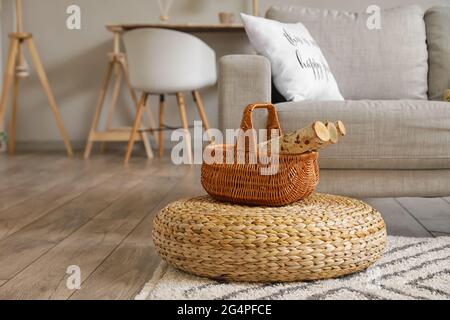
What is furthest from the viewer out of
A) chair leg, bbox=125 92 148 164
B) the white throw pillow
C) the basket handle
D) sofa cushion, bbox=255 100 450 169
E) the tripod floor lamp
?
the tripod floor lamp

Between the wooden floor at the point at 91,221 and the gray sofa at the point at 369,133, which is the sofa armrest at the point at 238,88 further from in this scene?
the wooden floor at the point at 91,221

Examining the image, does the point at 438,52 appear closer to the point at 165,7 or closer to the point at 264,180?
the point at 264,180

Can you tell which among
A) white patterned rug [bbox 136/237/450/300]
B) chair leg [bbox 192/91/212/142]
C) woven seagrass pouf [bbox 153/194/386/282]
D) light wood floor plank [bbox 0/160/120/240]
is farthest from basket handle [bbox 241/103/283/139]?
chair leg [bbox 192/91/212/142]

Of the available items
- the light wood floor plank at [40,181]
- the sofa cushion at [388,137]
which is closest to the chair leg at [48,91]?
the light wood floor plank at [40,181]

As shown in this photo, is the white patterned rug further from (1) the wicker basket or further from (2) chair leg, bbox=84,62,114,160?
(2) chair leg, bbox=84,62,114,160

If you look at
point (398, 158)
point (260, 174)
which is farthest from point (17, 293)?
point (398, 158)

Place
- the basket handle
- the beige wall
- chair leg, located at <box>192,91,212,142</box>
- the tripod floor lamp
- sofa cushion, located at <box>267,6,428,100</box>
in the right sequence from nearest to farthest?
the basket handle < sofa cushion, located at <box>267,6,428,100</box> < chair leg, located at <box>192,91,212,142</box> < the tripod floor lamp < the beige wall

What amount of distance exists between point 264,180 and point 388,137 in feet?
2.04

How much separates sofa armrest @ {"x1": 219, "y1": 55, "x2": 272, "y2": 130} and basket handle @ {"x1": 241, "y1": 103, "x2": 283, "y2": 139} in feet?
0.95

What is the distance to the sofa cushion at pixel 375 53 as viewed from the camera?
279 cm

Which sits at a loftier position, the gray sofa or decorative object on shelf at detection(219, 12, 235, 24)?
decorative object on shelf at detection(219, 12, 235, 24)

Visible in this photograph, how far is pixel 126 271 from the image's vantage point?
171 cm

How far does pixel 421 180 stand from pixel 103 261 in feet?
3.37

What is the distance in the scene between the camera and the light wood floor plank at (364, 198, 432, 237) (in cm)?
220
